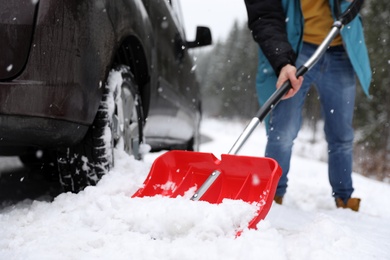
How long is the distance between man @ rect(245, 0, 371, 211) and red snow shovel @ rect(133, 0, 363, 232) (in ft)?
2.67

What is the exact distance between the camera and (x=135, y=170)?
242 centimetres

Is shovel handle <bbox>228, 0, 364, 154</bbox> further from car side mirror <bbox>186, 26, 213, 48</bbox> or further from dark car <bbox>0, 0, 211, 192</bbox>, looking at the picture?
car side mirror <bbox>186, 26, 213, 48</bbox>

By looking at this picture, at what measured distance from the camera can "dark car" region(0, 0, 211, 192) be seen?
6.10 ft

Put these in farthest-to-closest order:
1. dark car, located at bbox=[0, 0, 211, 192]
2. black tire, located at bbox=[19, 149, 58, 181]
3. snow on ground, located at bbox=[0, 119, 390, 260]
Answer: black tire, located at bbox=[19, 149, 58, 181], dark car, located at bbox=[0, 0, 211, 192], snow on ground, located at bbox=[0, 119, 390, 260]

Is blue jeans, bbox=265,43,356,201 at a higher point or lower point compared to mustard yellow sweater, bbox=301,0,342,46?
lower

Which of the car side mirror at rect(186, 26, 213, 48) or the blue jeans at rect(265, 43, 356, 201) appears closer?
the blue jeans at rect(265, 43, 356, 201)

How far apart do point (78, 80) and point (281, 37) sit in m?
1.42

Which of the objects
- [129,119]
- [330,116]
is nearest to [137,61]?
[129,119]

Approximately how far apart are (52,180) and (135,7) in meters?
1.30

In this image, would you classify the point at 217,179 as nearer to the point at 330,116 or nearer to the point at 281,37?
the point at 281,37

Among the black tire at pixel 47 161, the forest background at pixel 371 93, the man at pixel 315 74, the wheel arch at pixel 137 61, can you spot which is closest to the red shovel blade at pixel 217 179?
the wheel arch at pixel 137 61

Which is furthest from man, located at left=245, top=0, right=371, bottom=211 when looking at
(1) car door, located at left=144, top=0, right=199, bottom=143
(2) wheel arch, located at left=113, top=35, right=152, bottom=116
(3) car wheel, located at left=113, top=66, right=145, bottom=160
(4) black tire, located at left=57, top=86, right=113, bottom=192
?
(4) black tire, located at left=57, top=86, right=113, bottom=192

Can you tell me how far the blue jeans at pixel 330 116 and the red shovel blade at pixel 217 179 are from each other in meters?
1.03

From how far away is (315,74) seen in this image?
3242 millimetres
